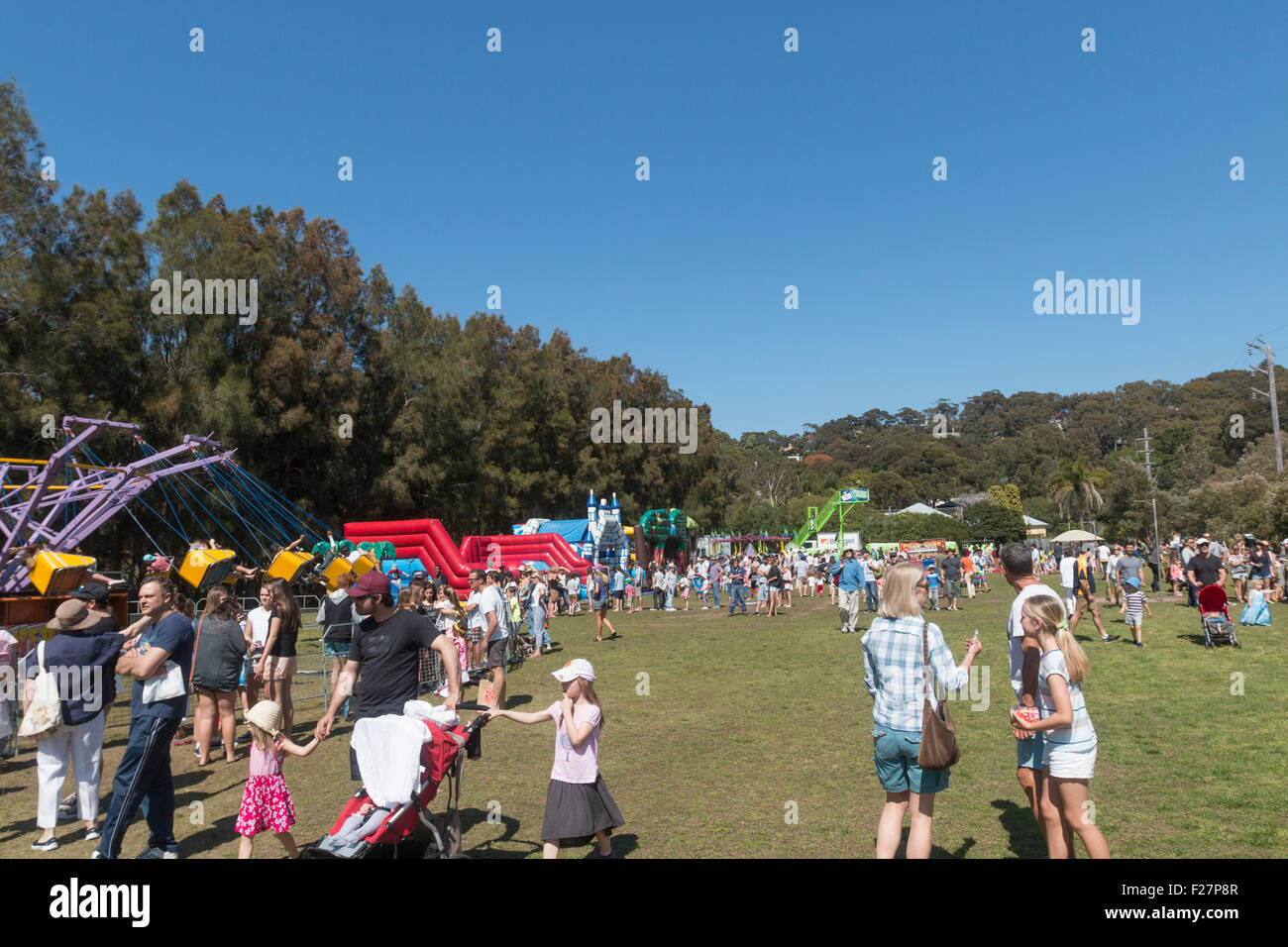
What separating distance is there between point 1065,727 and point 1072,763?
199mm

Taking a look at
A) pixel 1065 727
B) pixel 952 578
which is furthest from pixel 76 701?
pixel 952 578

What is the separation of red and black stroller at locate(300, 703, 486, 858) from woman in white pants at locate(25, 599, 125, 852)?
8.10ft

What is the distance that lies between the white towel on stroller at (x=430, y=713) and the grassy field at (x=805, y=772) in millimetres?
1173

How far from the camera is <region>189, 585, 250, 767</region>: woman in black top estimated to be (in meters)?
7.49

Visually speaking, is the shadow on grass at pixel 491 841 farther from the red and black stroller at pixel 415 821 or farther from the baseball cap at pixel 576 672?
the baseball cap at pixel 576 672

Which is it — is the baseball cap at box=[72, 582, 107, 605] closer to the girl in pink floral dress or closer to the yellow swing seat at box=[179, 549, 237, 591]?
the girl in pink floral dress

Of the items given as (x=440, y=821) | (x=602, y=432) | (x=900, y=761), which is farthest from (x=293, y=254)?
(x=900, y=761)

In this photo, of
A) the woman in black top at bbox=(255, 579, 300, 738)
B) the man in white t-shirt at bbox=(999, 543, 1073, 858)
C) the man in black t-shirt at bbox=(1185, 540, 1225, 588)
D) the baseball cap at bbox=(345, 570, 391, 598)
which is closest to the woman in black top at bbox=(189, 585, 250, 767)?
the woman in black top at bbox=(255, 579, 300, 738)

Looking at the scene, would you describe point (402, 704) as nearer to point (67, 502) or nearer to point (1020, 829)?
point (1020, 829)

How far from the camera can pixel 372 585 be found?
511cm

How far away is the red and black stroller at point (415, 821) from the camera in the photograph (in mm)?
4141

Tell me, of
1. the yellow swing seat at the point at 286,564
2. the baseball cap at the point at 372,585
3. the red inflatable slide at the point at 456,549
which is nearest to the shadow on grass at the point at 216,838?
the baseball cap at the point at 372,585

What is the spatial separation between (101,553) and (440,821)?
83.2 feet
